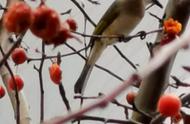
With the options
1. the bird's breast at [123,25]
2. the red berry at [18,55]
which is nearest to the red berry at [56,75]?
the red berry at [18,55]

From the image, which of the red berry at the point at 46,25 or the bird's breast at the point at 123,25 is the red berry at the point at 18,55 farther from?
the bird's breast at the point at 123,25

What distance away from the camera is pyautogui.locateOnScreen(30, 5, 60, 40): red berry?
316 millimetres

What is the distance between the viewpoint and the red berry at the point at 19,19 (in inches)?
12.9

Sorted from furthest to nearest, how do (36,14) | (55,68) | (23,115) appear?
1. (23,115)
2. (55,68)
3. (36,14)

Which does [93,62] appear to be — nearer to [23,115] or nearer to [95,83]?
[23,115]

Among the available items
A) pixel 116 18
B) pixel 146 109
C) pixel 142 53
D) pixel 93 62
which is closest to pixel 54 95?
pixel 142 53

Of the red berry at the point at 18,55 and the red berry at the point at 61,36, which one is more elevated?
the red berry at the point at 18,55

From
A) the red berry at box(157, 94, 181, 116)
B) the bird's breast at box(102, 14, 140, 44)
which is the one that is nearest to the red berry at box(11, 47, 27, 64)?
the red berry at box(157, 94, 181, 116)

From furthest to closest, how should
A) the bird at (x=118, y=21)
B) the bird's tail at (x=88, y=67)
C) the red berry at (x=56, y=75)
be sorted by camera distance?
the bird at (x=118, y=21) < the bird's tail at (x=88, y=67) < the red berry at (x=56, y=75)

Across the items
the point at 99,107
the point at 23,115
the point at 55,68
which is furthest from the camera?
the point at 23,115

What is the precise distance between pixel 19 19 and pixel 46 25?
3 cm

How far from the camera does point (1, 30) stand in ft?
2.79

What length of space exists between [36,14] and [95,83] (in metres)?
1.33

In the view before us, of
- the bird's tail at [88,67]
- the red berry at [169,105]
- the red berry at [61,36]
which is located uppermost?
the bird's tail at [88,67]
